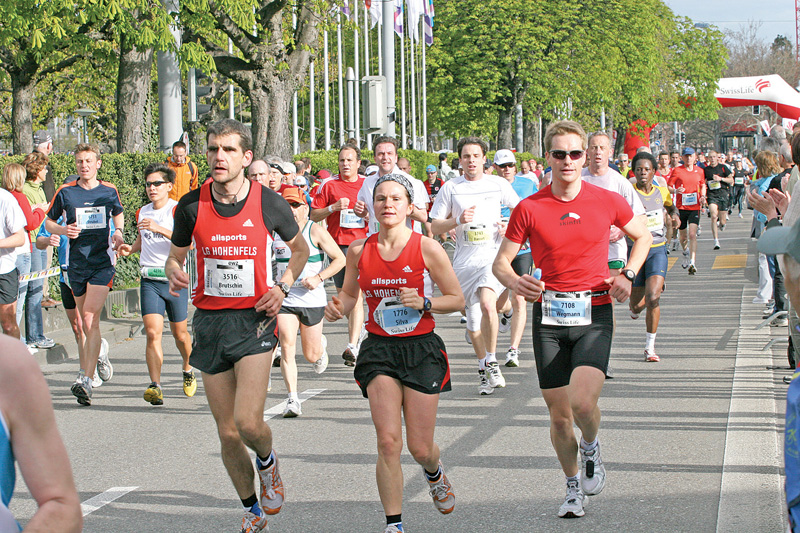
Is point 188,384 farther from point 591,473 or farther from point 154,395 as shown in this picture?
point 591,473

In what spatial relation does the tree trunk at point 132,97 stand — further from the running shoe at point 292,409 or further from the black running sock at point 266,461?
the black running sock at point 266,461

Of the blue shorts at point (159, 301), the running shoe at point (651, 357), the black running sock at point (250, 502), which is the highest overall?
the blue shorts at point (159, 301)

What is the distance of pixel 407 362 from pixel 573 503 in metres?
1.14

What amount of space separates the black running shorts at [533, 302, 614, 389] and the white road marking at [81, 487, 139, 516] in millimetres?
2411

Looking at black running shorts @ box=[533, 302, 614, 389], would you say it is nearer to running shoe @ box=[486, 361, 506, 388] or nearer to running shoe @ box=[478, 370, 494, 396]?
running shoe @ box=[478, 370, 494, 396]

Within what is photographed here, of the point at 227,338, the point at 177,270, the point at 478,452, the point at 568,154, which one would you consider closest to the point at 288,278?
the point at 227,338

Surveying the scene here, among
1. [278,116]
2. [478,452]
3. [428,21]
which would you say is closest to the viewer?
[478,452]

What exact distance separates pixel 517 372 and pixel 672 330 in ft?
10.4

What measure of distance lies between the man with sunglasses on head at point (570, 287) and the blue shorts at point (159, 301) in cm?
397

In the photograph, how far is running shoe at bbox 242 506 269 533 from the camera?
4.98 meters

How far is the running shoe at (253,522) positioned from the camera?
16.4 feet

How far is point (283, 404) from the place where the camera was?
28.0 feet

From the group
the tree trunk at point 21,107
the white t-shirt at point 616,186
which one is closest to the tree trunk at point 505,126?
the tree trunk at point 21,107

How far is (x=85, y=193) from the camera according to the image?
8.99 metres
